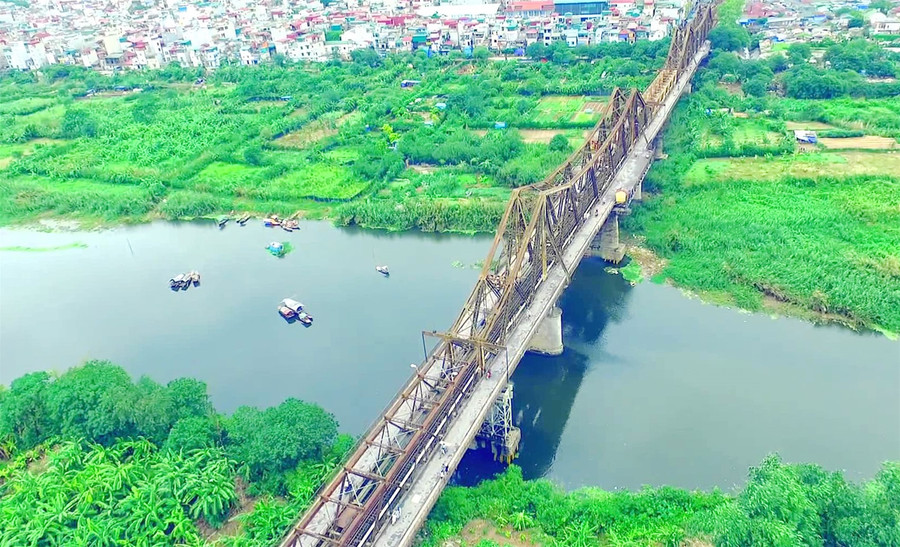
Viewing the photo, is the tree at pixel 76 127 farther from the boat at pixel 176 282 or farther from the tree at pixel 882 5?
the tree at pixel 882 5

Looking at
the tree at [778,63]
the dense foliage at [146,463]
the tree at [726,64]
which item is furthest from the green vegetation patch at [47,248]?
the tree at [778,63]

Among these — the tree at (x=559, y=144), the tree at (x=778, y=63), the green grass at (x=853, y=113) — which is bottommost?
the green grass at (x=853, y=113)

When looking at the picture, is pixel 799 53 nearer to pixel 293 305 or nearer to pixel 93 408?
pixel 293 305

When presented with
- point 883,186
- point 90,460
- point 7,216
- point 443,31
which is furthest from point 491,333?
point 443,31

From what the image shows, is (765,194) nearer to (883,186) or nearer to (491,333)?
(883,186)

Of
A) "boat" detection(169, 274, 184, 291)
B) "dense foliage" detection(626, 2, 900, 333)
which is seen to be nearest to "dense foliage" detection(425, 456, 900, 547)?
"dense foliage" detection(626, 2, 900, 333)

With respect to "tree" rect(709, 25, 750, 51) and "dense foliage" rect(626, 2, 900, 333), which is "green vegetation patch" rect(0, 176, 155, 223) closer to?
"dense foliage" rect(626, 2, 900, 333)

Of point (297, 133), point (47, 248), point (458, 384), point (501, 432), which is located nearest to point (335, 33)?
point (297, 133)
